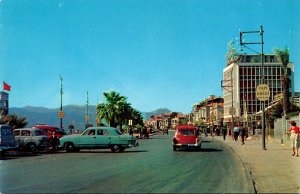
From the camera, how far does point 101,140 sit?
31203 mm

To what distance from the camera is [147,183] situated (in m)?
13.3

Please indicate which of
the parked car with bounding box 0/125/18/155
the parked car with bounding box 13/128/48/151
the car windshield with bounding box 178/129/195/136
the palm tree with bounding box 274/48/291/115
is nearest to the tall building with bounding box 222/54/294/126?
the palm tree with bounding box 274/48/291/115

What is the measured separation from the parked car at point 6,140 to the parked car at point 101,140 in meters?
4.24

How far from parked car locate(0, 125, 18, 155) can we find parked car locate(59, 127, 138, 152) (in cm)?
424

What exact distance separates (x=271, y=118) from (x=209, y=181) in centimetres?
5514

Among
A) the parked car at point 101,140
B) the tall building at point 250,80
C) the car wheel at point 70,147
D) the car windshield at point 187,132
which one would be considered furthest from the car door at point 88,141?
the tall building at point 250,80

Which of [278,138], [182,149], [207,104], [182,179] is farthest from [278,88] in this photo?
[182,179]

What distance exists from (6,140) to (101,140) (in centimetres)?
624

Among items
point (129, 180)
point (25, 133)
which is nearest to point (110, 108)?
point (25, 133)

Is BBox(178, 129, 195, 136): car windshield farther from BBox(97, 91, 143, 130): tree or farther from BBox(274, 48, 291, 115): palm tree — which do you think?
BBox(97, 91, 143, 130): tree

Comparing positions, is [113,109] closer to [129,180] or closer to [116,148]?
Result: [116,148]

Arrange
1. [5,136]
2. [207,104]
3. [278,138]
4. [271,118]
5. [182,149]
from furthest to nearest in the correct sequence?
[207,104] < [271,118] < [278,138] < [182,149] < [5,136]

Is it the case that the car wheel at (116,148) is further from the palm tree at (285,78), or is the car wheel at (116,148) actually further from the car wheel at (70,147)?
the palm tree at (285,78)

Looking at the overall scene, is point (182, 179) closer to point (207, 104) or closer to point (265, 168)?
point (265, 168)
